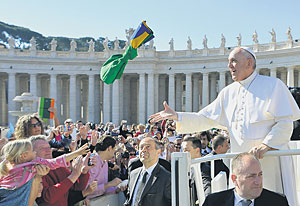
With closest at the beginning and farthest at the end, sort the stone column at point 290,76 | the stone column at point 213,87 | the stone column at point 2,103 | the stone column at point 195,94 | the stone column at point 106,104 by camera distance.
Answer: the stone column at point 290,76 < the stone column at point 106,104 < the stone column at point 213,87 < the stone column at point 195,94 < the stone column at point 2,103

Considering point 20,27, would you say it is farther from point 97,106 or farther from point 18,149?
point 18,149

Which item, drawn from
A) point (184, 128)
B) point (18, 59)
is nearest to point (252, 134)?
point (184, 128)

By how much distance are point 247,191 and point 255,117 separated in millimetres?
1803

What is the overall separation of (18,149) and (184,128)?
9.40 feet

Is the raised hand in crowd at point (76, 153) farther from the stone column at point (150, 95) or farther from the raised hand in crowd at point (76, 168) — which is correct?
the stone column at point (150, 95)

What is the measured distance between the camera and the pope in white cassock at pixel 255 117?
5.57 meters

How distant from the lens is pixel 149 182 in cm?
675

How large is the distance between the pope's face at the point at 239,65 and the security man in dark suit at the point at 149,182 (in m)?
2.22

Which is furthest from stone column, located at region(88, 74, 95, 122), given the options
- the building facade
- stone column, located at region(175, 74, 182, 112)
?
stone column, located at region(175, 74, 182, 112)

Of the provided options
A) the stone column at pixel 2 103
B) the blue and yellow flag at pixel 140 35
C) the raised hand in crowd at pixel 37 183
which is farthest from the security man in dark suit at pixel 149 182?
the stone column at pixel 2 103

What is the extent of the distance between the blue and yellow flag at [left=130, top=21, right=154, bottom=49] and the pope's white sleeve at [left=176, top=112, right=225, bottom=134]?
662cm

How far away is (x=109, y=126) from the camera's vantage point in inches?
1137

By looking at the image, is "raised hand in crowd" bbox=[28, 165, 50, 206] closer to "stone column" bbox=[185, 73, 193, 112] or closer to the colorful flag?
the colorful flag

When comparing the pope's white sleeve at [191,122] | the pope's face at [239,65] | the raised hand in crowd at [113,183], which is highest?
the pope's face at [239,65]
